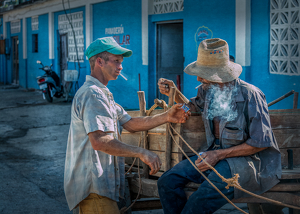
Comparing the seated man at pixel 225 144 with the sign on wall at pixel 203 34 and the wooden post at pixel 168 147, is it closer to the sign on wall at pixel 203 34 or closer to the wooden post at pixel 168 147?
the wooden post at pixel 168 147

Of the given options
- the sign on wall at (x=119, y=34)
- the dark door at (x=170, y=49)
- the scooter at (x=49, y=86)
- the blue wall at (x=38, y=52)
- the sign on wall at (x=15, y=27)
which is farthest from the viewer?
the sign on wall at (x=15, y=27)

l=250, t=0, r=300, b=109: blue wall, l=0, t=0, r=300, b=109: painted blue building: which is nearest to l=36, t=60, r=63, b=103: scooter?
l=0, t=0, r=300, b=109: painted blue building

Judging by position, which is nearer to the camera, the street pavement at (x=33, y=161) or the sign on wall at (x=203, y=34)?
the street pavement at (x=33, y=161)

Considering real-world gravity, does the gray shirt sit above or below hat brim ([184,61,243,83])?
below

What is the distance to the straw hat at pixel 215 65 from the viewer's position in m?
2.71

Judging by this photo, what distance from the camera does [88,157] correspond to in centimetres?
241

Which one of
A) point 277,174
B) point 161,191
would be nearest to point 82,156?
point 161,191

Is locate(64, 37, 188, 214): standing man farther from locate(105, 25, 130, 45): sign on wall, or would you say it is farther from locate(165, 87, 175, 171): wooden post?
locate(105, 25, 130, 45): sign on wall

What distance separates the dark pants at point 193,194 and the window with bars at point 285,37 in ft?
15.2

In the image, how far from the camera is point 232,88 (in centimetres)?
273

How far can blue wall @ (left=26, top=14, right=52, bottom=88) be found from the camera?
1566cm

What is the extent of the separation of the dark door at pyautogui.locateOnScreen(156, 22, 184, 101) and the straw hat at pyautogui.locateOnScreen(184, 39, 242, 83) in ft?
22.2

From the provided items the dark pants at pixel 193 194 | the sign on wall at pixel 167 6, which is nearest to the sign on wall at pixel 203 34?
the sign on wall at pixel 167 6

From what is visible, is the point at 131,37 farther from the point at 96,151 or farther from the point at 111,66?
the point at 96,151
